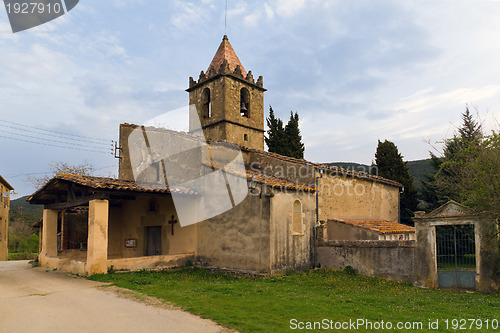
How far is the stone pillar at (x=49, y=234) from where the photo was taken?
54.9 feet

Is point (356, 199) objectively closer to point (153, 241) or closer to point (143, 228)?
point (153, 241)

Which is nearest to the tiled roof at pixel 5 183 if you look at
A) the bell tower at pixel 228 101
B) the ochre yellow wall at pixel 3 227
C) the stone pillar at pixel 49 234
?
the ochre yellow wall at pixel 3 227

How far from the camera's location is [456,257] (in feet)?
37.4

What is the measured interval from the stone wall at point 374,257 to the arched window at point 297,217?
1.25m

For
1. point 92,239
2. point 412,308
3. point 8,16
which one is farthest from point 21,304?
point 412,308

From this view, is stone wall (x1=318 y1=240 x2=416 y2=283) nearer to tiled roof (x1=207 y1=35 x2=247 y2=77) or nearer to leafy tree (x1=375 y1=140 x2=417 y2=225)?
leafy tree (x1=375 y1=140 x2=417 y2=225)

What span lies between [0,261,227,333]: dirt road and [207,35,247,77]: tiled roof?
60.8 ft

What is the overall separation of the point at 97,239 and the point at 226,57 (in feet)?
56.6

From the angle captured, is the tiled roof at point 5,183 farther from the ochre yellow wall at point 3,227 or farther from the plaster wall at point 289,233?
the plaster wall at point 289,233

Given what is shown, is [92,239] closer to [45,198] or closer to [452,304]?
[45,198]

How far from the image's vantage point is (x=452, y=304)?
893 cm

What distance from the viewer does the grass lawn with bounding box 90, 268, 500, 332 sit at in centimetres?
735

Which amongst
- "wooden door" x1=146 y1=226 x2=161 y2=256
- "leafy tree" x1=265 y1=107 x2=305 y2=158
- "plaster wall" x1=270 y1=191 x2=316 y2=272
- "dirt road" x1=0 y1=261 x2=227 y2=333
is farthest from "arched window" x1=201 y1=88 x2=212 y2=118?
"dirt road" x1=0 y1=261 x2=227 y2=333

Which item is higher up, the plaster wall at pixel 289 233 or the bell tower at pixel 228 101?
the bell tower at pixel 228 101
